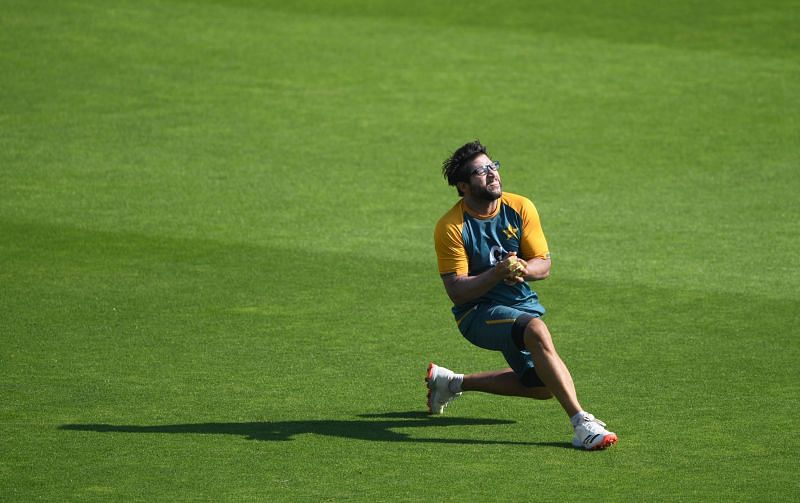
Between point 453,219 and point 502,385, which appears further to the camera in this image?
point 502,385

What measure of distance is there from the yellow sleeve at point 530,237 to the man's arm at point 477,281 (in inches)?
7.3

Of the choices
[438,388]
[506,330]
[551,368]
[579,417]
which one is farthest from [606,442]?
[438,388]

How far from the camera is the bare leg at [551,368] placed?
820cm

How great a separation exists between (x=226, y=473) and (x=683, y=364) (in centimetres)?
375

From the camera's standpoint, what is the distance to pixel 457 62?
68.4 ft

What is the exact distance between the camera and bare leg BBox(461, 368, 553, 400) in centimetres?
885

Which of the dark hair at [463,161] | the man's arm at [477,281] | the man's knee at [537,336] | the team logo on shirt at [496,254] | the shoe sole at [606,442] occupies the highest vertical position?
the dark hair at [463,161]

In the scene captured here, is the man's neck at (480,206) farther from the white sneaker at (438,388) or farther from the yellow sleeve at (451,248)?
the white sneaker at (438,388)

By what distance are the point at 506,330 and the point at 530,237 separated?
0.69m

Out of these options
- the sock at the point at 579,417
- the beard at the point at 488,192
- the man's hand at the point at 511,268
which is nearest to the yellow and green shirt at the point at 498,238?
the beard at the point at 488,192

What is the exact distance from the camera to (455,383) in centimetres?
894

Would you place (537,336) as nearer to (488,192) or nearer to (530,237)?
(530,237)

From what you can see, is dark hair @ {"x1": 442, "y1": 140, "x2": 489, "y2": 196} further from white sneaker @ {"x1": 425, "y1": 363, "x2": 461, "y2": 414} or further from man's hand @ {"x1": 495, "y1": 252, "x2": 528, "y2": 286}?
white sneaker @ {"x1": 425, "y1": 363, "x2": 461, "y2": 414}

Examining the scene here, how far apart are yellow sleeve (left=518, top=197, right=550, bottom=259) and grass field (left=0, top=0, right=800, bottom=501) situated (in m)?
1.08
